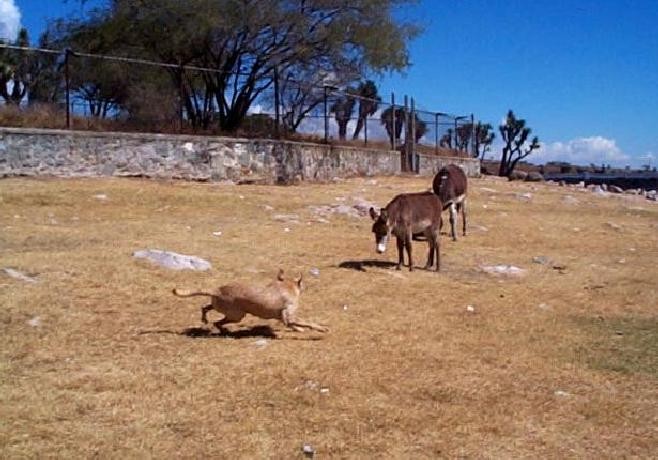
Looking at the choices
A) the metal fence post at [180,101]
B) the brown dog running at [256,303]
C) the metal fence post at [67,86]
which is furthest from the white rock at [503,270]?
the metal fence post at [180,101]

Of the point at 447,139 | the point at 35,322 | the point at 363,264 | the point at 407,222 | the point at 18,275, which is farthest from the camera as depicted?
the point at 447,139

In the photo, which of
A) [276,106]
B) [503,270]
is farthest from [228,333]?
[276,106]

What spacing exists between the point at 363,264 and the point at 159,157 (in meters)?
10.9

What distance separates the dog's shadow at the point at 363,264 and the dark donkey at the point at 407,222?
0.25 m

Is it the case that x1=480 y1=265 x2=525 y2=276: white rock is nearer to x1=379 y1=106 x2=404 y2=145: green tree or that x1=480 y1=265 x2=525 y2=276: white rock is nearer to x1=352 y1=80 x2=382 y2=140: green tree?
x1=352 y1=80 x2=382 y2=140: green tree

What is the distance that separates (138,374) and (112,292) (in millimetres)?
2790

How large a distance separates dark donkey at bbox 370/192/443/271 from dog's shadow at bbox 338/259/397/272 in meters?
0.25

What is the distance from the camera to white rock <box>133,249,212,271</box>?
10.4m

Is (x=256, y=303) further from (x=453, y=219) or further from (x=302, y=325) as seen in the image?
(x=453, y=219)

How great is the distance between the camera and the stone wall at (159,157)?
18562 mm

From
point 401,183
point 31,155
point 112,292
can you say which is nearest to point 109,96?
point 31,155

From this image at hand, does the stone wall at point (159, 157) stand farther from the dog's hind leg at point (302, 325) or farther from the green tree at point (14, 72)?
the dog's hind leg at point (302, 325)

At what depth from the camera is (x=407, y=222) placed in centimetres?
1176

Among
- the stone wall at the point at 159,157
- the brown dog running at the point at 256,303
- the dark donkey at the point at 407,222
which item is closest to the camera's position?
the brown dog running at the point at 256,303
